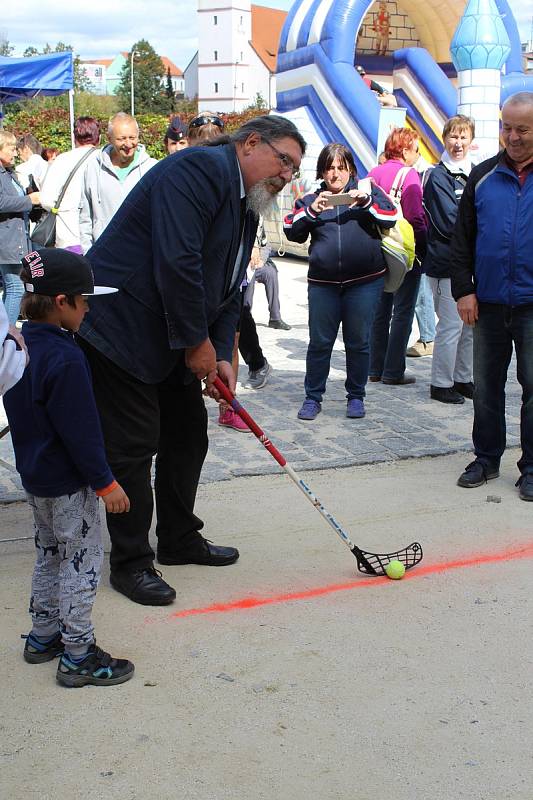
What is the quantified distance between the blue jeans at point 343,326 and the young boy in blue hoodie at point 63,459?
330cm

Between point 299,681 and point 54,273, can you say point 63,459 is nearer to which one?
point 54,273

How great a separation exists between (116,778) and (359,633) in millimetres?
1189

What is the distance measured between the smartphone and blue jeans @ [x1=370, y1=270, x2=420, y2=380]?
128 cm

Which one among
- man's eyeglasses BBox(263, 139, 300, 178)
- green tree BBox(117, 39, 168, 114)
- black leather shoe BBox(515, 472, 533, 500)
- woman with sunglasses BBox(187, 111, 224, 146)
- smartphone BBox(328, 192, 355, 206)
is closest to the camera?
man's eyeglasses BBox(263, 139, 300, 178)

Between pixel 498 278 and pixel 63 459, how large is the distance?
2.89m

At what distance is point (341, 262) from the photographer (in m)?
6.20

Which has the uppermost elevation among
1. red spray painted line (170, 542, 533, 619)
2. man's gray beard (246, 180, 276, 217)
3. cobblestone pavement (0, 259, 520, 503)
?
man's gray beard (246, 180, 276, 217)

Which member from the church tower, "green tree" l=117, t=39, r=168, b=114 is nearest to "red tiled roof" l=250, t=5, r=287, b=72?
the church tower

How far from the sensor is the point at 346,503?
4.87 meters

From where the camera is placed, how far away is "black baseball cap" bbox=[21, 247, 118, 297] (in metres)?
2.89

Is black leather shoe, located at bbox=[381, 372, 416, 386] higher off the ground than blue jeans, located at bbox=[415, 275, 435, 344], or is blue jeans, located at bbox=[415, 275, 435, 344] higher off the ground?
blue jeans, located at bbox=[415, 275, 435, 344]

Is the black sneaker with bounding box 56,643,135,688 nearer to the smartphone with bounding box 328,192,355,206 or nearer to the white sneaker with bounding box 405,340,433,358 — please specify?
the smartphone with bounding box 328,192,355,206

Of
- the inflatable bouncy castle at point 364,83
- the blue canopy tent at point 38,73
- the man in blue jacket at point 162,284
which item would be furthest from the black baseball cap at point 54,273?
the blue canopy tent at point 38,73

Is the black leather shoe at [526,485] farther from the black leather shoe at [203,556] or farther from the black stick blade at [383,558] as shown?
the black leather shoe at [203,556]
